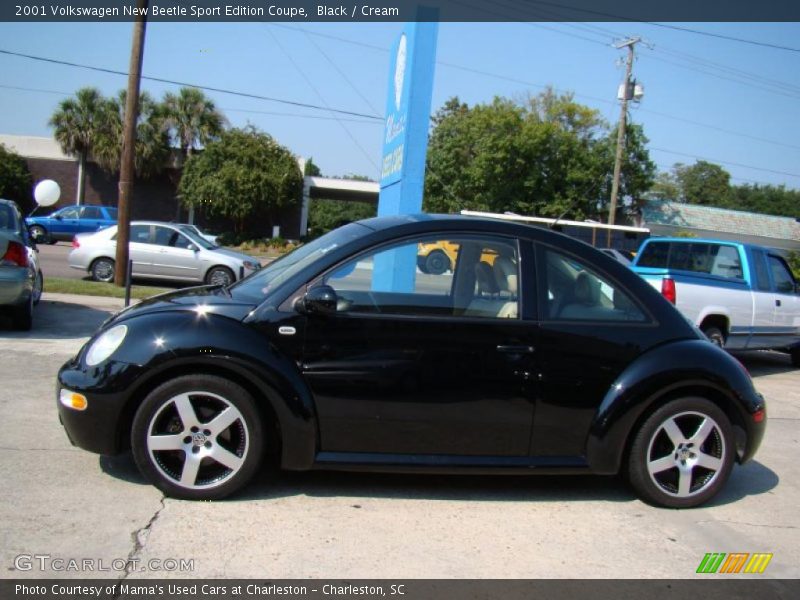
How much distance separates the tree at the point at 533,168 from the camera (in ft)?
138

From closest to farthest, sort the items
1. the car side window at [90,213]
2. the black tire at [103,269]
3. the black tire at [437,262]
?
the black tire at [437,262]
the black tire at [103,269]
the car side window at [90,213]

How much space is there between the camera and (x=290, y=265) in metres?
4.34

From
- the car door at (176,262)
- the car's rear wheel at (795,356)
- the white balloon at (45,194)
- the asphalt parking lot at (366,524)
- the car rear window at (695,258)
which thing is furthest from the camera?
the car door at (176,262)

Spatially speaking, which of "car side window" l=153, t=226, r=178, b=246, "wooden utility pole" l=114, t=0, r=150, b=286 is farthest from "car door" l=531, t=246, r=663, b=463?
"car side window" l=153, t=226, r=178, b=246

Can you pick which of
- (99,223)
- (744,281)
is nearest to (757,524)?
(744,281)

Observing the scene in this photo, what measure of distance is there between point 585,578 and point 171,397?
7.49ft

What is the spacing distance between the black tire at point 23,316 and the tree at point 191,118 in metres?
30.2

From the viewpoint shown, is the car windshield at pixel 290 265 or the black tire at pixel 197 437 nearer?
the black tire at pixel 197 437

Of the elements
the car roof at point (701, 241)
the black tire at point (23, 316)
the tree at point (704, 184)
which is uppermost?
the tree at point (704, 184)

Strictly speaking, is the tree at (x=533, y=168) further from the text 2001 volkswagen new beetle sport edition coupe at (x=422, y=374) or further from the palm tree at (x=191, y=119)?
the text 2001 volkswagen new beetle sport edition coupe at (x=422, y=374)

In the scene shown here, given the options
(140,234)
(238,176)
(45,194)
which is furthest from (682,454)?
(238,176)

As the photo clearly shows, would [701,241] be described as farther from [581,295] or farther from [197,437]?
[197,437]

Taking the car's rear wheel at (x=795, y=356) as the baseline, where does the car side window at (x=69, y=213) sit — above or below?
above

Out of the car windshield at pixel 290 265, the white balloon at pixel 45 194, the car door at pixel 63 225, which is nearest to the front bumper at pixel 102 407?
the car windshield at pixel 290 265
